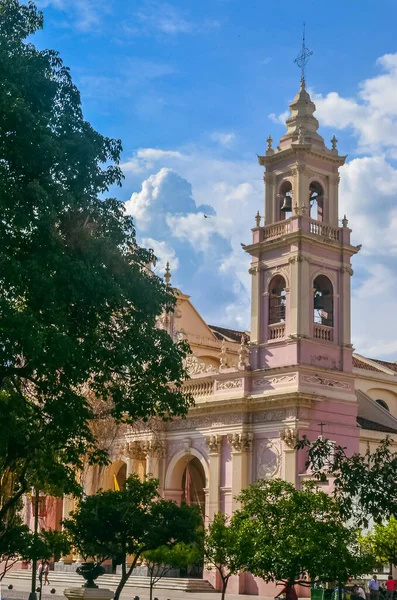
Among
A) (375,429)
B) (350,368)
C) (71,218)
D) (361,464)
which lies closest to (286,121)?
(350,368)

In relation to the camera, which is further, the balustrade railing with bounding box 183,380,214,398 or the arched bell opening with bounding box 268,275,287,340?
the balustrade railing with bounding box 183,380,214,398

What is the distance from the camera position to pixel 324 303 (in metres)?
41.3

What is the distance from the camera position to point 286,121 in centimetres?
4350

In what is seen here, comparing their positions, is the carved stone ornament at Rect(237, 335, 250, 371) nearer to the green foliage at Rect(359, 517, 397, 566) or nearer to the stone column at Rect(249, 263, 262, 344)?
the stone column at Rect(249, 263, 262, 344)

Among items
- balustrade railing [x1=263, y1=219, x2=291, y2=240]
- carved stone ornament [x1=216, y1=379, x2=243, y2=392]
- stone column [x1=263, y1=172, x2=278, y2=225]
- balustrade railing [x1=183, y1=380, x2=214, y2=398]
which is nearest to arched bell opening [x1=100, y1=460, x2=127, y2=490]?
balustrade railing [x1=183, y1=380, x2=214, y2=398]

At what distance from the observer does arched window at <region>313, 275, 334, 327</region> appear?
41000 millimetres

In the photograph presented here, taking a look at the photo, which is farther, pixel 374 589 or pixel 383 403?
pixel 383 403

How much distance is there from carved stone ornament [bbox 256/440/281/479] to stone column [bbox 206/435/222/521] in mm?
2078

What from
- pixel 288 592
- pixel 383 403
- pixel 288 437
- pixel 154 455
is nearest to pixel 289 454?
pixel 288 437

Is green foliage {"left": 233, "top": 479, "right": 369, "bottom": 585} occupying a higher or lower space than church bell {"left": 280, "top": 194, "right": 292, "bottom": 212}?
lower

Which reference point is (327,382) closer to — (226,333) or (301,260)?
(301,260)

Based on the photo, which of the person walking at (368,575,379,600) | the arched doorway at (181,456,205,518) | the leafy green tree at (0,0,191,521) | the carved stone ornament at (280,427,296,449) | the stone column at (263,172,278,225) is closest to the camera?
the leafy green tree at (0,0,191,521)

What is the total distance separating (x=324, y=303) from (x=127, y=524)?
16760 mm

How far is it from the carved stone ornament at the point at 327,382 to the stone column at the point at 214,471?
16.7 ft
